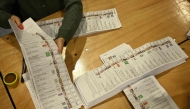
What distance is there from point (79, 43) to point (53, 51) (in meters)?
0.18

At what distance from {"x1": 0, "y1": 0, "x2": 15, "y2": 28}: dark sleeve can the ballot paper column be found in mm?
132

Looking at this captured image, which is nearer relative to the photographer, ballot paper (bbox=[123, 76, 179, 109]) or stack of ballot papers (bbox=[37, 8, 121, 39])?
ballot paper (bbox=[123, 76, 179, 109])

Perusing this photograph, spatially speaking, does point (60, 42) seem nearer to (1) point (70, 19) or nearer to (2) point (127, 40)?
(1) point (70, 19)

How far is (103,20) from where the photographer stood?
3.49 feet

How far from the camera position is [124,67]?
0.89 m

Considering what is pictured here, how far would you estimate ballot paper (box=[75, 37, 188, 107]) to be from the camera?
822 mm

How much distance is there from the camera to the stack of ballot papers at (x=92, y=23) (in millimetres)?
1002

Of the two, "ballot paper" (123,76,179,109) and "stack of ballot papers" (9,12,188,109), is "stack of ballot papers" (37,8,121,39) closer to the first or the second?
"stack of ballot papers" (9,12,188,109)

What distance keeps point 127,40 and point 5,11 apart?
0.63 metres

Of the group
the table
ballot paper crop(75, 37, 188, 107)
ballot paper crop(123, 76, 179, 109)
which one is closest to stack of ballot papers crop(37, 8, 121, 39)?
the table

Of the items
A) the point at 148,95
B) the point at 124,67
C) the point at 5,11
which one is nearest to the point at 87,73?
the point at 124,67

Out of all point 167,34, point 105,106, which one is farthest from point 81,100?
point 167,34

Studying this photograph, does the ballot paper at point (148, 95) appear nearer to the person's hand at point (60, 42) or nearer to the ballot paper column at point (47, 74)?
the ballot paper column at point (47, 74)

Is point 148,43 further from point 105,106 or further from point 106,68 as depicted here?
point 105,106
